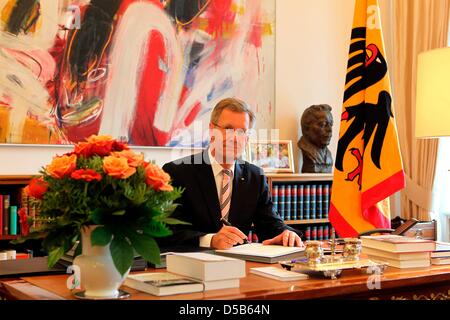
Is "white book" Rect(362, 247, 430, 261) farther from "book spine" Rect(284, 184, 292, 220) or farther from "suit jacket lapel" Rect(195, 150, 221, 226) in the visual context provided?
"book spine" Rect(284, 184, 292, 220)

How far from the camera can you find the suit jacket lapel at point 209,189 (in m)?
3.09

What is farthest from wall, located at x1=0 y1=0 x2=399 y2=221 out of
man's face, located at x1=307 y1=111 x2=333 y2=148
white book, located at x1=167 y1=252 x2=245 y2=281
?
white book, located at x1=167 y1=252 x2=245 y2=281

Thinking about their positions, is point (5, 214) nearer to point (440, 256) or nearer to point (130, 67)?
point (130, 67)

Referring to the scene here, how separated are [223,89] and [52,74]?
131 cm

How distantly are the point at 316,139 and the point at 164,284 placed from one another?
316 centimetres

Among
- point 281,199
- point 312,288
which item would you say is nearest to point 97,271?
point 312,288

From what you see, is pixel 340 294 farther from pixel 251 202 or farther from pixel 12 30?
pixel 12 30

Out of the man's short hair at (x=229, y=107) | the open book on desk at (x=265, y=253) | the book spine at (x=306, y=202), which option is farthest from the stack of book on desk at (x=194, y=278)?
the book spine at (x=306, y=202)

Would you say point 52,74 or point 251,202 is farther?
point 52,74

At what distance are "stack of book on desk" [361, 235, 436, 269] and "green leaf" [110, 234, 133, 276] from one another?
1.13 metres

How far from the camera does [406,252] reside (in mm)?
2326

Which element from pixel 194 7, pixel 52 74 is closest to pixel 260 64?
pixel 194 7

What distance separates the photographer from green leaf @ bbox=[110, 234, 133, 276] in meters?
1.64
